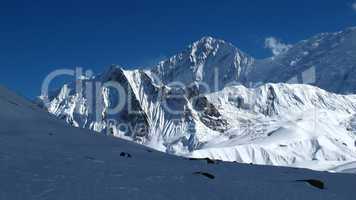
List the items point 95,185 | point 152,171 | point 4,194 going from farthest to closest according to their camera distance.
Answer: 1. point 152,171
2. point 95,185
3. point 4,194

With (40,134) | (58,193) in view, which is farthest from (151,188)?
(40,134)

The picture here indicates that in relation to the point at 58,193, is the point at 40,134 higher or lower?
higher

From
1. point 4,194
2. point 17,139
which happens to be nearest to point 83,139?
point 17,139

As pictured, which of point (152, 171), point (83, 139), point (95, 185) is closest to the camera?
point (95, 185)

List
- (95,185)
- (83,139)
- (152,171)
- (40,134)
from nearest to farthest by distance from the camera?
(95,185), (152,171), (40,134), (83,139)

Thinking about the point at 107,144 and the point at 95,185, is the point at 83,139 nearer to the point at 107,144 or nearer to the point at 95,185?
the point at 107,144

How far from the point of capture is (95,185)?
7977mm

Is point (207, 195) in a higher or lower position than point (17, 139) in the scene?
lower

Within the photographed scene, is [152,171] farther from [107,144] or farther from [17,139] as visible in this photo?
[107,144]

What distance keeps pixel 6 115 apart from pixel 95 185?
7.79m

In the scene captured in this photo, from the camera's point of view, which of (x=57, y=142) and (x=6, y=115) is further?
(x=6, y=115)

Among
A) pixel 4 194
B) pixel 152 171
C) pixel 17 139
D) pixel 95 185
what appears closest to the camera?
pixel 4 194

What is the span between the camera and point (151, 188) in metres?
8.07

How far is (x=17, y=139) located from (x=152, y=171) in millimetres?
3725
